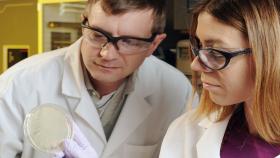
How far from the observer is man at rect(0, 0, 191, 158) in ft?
3.84

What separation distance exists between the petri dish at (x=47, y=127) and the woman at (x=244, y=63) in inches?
14.9

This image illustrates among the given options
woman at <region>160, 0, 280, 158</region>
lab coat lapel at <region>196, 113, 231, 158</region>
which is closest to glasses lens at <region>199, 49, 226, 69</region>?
woman at <region>160, 0, 280, 158</region>

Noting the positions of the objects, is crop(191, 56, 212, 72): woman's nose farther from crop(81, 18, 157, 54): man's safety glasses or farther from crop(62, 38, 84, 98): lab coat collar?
crop(62, 38, 84, 98): lab coat collar

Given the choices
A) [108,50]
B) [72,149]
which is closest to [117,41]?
[108,50]

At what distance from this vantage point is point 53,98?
1.29m

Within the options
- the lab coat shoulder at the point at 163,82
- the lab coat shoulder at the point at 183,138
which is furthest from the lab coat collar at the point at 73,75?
the lab coat shoulder at the point at 183,138

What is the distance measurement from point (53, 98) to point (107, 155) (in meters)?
0.25

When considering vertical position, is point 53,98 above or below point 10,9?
below

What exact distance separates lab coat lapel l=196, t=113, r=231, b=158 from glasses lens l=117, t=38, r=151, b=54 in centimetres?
28

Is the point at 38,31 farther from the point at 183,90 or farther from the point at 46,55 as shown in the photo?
the point at 183,90

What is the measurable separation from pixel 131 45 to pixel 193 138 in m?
0.33

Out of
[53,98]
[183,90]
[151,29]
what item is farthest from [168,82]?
[53,98]

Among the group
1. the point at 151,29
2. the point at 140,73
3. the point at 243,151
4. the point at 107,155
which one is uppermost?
Answer: the point at 151,29

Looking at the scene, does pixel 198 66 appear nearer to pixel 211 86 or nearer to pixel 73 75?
pixel 211 86
